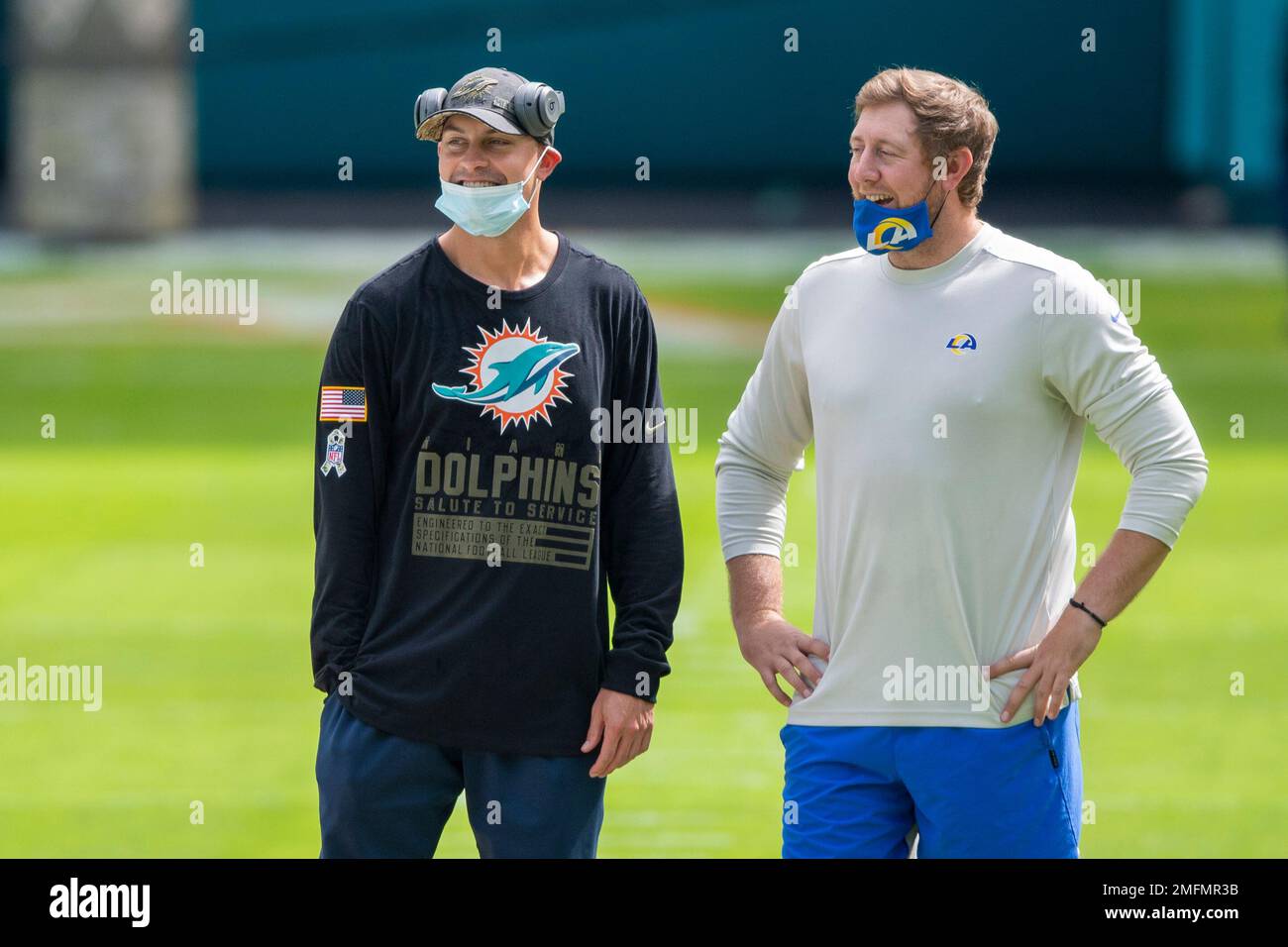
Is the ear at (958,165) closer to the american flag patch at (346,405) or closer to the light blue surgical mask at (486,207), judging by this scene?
the light blue surgical mask at (486,207)

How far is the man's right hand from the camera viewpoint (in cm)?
458

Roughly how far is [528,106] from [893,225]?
85cm

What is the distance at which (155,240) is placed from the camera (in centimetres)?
3081

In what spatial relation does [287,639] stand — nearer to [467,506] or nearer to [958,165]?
[467,506]

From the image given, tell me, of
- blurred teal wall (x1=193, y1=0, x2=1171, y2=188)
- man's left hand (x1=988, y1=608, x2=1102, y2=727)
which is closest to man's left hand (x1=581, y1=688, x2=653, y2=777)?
man's left hand (x1=988, y1=608, x2=1102, y2=727)

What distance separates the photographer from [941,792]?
4.38 m

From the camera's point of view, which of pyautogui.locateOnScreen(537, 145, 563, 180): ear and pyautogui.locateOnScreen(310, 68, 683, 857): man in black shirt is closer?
pyautogui.locateOnScreen(310, 68, 683, 857): man in black shirt

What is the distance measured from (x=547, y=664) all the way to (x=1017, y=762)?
1054mm

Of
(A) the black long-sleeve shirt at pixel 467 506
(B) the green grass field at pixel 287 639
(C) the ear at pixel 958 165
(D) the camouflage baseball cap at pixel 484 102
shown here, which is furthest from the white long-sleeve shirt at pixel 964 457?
(B) the green grass field at pixel 287 639

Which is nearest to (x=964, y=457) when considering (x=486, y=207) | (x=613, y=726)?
(x=613, y=726)

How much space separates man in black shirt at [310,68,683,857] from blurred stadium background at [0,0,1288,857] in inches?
119

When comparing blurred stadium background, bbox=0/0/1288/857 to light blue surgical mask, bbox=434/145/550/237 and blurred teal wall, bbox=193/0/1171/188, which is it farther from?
light blue surgical mask, bbox=434/145/550/237

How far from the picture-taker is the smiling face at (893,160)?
438 cm

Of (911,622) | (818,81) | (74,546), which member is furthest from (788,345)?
(818,81)
